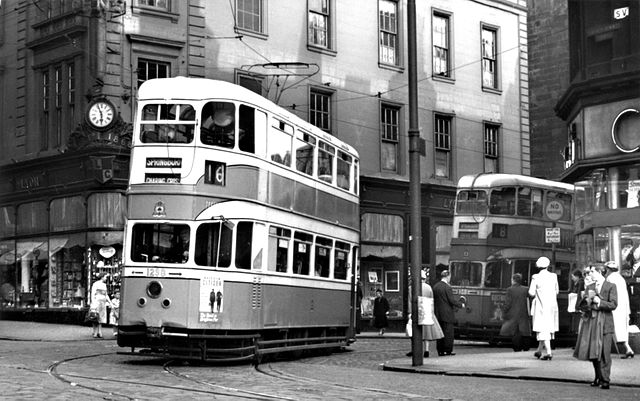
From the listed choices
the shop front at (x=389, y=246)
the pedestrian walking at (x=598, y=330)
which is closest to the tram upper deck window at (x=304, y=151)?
the pedestrian walking at (x=598, y=330)

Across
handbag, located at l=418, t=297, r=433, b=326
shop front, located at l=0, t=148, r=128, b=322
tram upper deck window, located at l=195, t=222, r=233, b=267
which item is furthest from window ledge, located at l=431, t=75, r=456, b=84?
tram upper deck window, located at l=195, t=222, r=233, b=267

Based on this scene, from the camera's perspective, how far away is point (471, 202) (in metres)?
29.8

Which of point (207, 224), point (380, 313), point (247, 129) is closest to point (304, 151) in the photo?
point (247, 129)

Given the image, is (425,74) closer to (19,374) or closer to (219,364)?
(219,364)

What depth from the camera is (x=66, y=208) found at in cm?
3316

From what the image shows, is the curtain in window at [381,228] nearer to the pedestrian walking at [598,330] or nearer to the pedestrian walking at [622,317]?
the pedestrian walking at [622,317]

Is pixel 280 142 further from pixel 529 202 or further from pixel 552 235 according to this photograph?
pixel 529 202

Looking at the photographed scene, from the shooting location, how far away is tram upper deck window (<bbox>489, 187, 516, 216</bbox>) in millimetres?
29266

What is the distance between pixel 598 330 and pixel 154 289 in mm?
7326

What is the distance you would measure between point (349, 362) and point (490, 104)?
927 inches

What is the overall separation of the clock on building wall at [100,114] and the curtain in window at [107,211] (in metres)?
2.15

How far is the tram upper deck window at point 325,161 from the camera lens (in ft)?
73.9

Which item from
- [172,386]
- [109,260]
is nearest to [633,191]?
[172,386]

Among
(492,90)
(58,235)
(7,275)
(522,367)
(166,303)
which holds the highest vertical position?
(492,90)
